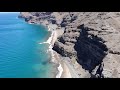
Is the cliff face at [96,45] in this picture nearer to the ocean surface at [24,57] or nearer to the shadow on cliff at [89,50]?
the shadow on cliff at [89,50]

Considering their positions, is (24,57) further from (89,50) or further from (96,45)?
(96,45)

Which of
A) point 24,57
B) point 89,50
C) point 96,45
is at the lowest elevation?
point 24,57

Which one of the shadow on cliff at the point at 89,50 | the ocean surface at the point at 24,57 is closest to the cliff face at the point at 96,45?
the shadow on cliff at the point at 89,50

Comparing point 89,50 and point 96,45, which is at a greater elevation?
point 96,45

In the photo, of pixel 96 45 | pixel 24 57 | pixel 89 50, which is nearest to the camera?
pixel 96 45

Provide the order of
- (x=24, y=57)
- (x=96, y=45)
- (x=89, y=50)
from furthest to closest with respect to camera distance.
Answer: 1. (x=24, y=57)
2. (x=89, y=50)
3. (x=96, y=45)

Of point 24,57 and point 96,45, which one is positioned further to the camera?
point 24,57

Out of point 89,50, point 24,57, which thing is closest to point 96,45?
point 89,50
